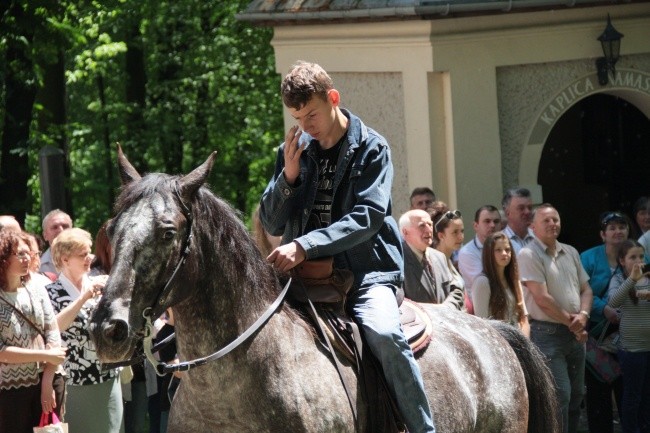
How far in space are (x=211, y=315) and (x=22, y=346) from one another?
3.45 m

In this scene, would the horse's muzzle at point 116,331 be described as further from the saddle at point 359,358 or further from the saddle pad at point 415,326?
the saddle pad at point 415,326

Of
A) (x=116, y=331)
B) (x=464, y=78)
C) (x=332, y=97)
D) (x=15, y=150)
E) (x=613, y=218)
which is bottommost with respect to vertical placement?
(x=116, y=331)

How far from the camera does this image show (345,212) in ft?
23.7

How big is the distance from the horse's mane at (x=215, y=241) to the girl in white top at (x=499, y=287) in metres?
5.04

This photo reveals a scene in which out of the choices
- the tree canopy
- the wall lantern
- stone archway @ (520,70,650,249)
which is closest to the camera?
the wall lantern

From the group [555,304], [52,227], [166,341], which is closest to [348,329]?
[166,341]

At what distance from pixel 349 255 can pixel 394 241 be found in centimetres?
27

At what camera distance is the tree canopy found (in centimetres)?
2338

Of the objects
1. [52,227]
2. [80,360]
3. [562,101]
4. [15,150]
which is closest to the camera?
[80,360]

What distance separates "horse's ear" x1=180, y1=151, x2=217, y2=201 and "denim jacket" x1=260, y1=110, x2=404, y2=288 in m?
0.76

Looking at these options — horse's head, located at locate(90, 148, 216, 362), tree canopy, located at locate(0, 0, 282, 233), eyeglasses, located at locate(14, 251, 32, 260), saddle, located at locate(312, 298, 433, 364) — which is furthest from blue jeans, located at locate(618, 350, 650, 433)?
tree canopy, located at locate(0, 0, 282, 233)

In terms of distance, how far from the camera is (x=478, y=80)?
51.1 ft

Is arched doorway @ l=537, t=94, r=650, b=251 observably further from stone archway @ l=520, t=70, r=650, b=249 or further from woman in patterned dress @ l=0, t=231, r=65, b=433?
woman in patterned dress @ l=0, t=231, r=65, b=433

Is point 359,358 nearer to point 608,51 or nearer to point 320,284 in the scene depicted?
point 320,284
